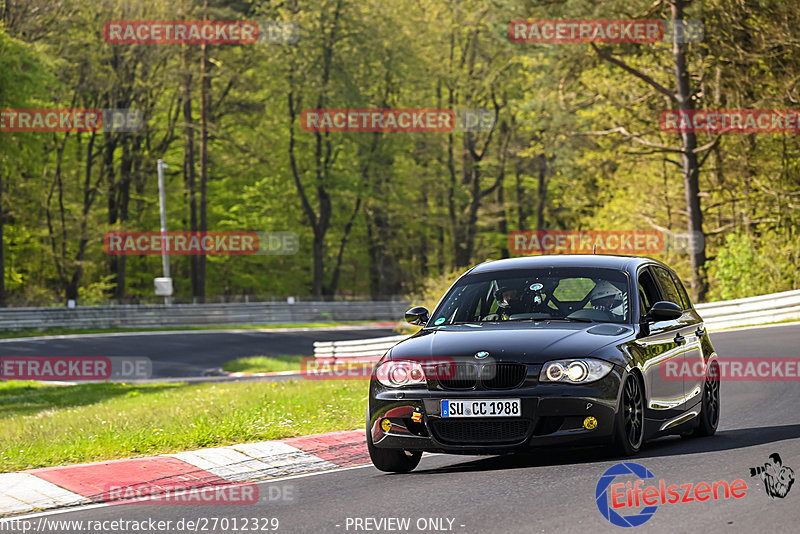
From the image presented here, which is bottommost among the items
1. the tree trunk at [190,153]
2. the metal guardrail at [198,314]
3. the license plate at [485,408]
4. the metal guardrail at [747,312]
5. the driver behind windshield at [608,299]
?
the metal guardrail at [198,314]

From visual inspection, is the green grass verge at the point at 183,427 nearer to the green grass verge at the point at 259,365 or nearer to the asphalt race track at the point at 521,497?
the asphalt race track at the point at 521,497

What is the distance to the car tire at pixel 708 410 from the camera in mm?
10562

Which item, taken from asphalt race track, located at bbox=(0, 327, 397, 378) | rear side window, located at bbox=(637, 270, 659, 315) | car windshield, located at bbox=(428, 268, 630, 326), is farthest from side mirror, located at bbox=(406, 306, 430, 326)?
asphalt race track, located at bbox=(0, 327, 397, 378)

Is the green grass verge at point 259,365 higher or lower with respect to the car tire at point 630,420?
lower

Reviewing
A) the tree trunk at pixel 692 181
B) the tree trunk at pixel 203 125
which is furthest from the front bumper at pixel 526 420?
the tree trunk at pixel 203 125

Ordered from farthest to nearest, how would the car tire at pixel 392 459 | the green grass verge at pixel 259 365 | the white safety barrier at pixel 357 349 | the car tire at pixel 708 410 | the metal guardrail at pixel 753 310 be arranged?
the green grass verge at pixel 259 365
the white safety barrier at pixel 357 349
the metal guardrail at pixel 753 310
the car tire at pixel 708 410
the car tire at pixel 392 459

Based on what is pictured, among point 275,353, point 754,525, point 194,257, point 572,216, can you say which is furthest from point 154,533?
point 572,216

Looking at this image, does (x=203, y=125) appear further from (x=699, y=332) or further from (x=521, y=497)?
(x=521, y=497)

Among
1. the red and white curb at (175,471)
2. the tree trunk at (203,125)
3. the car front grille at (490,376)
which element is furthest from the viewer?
the tree trunk at (203,125)

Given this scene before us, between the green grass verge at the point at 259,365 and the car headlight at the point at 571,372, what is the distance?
27262 millimetres

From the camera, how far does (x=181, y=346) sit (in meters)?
43.5

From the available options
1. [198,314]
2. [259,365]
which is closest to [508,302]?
[259,365]

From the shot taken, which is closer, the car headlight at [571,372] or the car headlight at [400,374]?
the car headlight at [571,372]

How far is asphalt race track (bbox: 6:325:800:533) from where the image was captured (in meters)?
6.77
